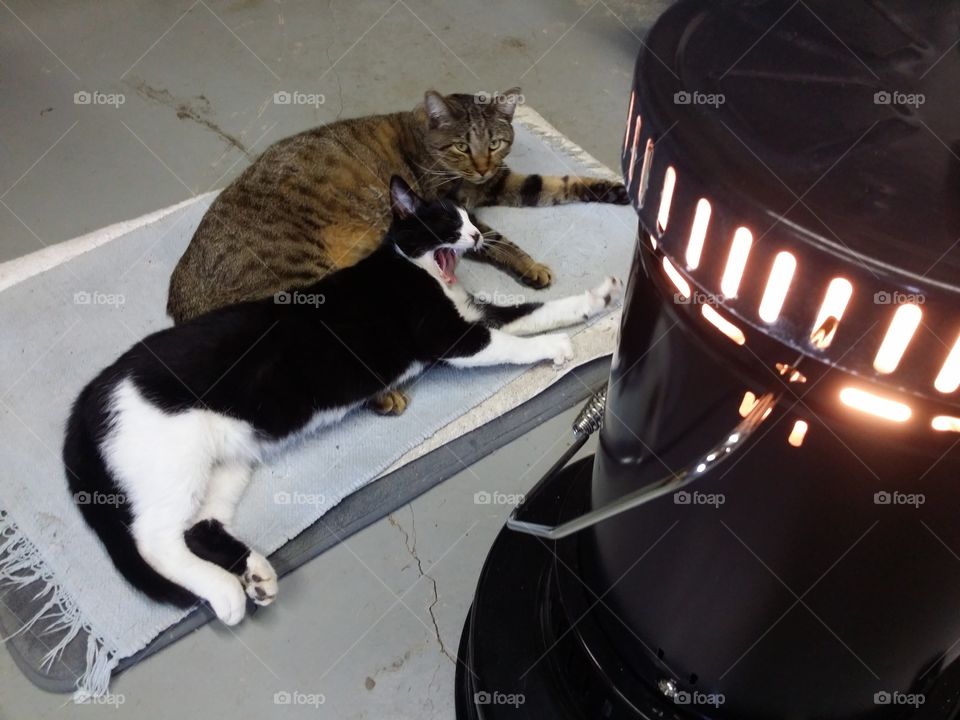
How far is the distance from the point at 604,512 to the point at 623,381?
0.13 meters

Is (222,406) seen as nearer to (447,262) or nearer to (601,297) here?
(447,262)

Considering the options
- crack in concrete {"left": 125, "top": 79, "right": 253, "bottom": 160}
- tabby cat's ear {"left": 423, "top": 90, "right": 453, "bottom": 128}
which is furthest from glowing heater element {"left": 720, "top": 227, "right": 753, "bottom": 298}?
crack in concrete {"left": 125, "top": 79, "right": 253, "bottom": 160}

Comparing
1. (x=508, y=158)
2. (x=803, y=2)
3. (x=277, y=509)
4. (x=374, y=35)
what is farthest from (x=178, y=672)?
(x=374, y=35)

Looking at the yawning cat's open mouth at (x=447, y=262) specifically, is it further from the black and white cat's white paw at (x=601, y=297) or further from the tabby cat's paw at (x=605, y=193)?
the tabby cat's paw at (x=605, y=193)

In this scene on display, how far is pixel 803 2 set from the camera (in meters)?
0.65

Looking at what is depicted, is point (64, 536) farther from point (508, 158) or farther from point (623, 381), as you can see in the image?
point (508, 158)

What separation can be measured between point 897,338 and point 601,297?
1137 millimetres

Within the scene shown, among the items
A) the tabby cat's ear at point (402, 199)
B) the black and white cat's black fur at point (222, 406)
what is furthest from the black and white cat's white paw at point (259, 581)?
the tabby cat's ear at point (402, 199)

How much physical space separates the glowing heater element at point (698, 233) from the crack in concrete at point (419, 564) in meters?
0.83

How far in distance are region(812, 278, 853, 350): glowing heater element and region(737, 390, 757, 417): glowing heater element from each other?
0.11 m

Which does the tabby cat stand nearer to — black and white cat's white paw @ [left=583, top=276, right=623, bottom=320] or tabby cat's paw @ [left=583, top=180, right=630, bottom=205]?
tabby cat's paw @ [left=583, top=180, right=630, bottom=205]

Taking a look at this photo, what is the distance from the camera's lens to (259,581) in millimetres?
1221

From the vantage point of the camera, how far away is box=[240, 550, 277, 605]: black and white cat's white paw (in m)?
1.22

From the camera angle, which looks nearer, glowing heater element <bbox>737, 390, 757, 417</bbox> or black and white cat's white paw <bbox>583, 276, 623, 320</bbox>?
glowing heater element <bbox>737, 390, 757, 417</bbox>
